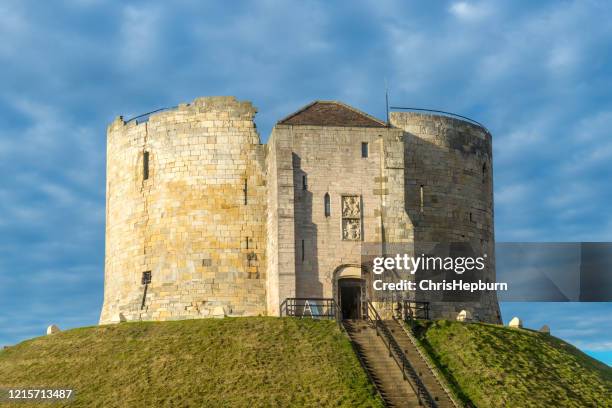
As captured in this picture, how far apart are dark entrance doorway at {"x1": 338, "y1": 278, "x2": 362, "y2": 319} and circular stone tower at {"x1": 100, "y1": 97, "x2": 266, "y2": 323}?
395cm

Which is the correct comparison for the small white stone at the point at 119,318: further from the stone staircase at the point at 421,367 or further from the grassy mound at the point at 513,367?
the grassy mound at the point at 513,367

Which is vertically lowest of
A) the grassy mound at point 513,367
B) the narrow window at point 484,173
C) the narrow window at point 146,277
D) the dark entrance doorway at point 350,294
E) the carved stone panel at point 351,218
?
the grassy mound at point 513,367

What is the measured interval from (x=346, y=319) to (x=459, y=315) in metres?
5.77

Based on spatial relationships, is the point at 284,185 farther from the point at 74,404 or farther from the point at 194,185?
the point at 74,404

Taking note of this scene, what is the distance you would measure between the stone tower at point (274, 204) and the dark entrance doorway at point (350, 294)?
64mm

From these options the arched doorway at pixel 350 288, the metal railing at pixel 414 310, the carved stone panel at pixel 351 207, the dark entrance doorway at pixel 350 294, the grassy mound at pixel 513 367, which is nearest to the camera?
the grassy mound at pixel 513 367

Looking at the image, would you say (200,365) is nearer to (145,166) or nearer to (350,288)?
(350,288)

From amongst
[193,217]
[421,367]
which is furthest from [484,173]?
[421,367]

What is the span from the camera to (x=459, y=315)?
164ft

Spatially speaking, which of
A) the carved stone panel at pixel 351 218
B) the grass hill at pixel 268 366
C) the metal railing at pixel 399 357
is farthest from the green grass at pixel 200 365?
the carved stone panel at pixel 351 218

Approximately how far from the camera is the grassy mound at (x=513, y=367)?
130ft

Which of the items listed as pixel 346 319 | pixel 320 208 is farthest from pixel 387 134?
pixel 346 319

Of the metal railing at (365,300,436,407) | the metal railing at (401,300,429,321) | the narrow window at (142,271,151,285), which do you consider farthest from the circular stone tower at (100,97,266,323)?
the metal railing at (401,300,429,321)

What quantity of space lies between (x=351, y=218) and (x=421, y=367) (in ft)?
32.9
